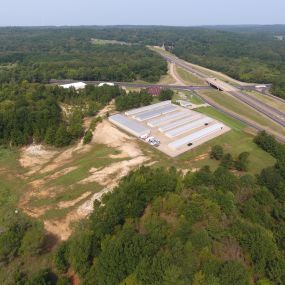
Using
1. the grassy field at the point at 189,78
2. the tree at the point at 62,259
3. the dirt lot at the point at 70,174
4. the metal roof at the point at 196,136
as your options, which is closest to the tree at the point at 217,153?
the metal roof at the point at 196,136

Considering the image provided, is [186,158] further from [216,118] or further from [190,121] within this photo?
[216,118]

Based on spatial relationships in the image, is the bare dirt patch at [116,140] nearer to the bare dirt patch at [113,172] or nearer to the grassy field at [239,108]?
the bare dirt patch at [113,172]

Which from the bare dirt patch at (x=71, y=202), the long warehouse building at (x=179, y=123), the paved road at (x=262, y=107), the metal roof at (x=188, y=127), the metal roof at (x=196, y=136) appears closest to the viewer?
the bare dirt patch at (x=71, y=202)

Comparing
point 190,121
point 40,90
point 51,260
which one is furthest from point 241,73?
point 51,260

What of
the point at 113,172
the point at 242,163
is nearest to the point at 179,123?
the point at 242,163

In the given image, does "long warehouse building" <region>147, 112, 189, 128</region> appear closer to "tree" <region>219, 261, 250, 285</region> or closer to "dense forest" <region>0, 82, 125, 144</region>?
"dense forest" <region>0, 82, 125, 144</region>

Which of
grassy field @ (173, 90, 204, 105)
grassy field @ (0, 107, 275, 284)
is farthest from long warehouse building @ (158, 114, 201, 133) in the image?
grassy field @ (173, 90, 204, 105)

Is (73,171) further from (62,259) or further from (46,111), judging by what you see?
(46,111)
